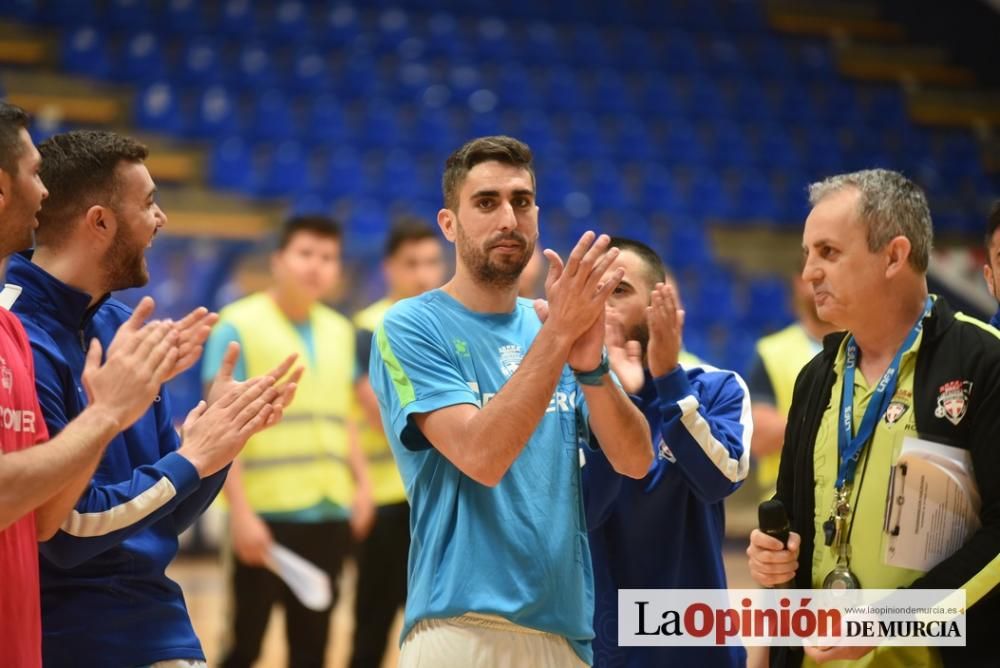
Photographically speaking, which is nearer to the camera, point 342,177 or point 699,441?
point 699,441

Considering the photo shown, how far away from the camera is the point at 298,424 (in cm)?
616

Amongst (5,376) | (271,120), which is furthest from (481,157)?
(271,120)

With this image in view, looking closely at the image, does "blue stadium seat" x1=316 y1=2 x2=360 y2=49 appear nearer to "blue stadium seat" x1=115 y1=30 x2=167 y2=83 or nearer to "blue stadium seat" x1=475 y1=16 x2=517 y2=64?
"blue stadium seat" x1=475 y1=16 x2=517 y2=64

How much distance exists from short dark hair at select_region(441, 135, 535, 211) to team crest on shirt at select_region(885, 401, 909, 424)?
1.15 metres

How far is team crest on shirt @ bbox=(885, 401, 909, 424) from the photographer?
284cm

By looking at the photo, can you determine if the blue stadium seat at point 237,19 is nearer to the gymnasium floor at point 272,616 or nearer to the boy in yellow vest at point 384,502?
the gymnasium floor at point 272,616

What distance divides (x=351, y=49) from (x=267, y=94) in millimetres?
1651

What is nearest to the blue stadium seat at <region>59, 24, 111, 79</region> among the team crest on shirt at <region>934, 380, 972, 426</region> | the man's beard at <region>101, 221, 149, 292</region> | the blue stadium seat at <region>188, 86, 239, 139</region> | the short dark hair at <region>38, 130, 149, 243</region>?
the blue stadium seat at <region>188, 86, 239, 139</region>

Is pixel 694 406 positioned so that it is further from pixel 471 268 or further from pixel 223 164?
pixel 223 164

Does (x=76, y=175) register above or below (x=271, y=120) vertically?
below

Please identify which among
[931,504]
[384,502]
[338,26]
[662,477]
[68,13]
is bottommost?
[931,504]

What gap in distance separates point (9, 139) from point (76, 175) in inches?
17.2

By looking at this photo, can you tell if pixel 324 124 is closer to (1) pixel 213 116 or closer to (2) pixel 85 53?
(1) pixel 213 116

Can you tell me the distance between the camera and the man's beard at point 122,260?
3.14 metres
